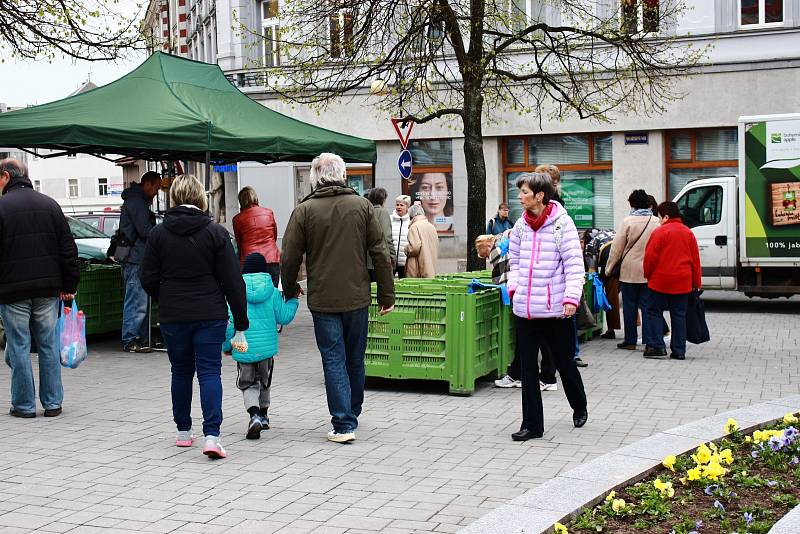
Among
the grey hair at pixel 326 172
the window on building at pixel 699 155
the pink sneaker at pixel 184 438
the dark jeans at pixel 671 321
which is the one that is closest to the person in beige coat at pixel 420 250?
the dark jeans at pixel 671 321

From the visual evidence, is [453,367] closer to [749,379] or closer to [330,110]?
[749,379]

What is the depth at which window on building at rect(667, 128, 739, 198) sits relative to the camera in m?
24.1

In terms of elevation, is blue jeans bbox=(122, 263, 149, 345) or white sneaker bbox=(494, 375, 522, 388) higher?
blue jeans bbox=(122, 263, 149, 345)

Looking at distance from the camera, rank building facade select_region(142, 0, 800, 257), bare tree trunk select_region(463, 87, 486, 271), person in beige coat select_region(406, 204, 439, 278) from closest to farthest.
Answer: person in beige coat select_region(406, 204, 439, 278) → bare tree trunk select_region(463, 87, 486, 271) → building facade select_region(142, 0, 800, 257)

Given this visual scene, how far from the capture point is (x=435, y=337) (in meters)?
9.21

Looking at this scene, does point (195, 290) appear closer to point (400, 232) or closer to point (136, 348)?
point (136, 348)

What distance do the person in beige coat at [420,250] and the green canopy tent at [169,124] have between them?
1.45 meters

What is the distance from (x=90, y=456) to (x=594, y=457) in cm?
314

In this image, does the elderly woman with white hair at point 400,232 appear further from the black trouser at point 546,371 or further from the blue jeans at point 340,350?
the blue jeans at point 340,350

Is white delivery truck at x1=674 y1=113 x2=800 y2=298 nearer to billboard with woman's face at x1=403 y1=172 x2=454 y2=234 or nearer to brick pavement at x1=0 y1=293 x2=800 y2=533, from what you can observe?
brick pavement at x1=0 y1=293 x2=800 y2=533

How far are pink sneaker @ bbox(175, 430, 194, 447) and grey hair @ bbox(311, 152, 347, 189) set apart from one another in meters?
1.81

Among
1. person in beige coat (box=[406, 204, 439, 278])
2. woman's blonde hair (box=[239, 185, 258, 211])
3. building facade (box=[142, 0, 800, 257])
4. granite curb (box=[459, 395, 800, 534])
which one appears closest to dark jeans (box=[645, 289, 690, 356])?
person in beige coat (box=[406, 204, 439, 278])

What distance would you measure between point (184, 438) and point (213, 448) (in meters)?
0.51

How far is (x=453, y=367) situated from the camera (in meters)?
9.13
